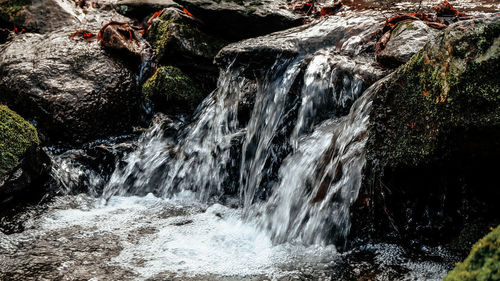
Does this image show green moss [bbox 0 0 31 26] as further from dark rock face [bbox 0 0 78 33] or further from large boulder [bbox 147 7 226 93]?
large boulder [bbox 147 7 226 93]

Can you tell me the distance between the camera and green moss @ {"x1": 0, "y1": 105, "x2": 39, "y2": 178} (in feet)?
16.8

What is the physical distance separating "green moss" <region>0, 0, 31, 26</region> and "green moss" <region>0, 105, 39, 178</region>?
4.16 metres

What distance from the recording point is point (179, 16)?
7.55 m

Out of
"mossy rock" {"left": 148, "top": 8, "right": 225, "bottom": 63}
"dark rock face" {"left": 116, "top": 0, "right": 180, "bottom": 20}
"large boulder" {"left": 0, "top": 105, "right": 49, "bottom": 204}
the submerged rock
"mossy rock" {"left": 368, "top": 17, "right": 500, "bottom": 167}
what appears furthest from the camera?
"dark rock face" {"left": 116, "top": 0, "right": 180, "bottom": 20}

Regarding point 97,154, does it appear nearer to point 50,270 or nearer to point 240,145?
point 240,145

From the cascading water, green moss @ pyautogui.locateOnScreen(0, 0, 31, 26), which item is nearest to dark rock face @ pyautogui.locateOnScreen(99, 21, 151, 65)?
the cascading water

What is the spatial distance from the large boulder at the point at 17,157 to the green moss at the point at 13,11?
13.7 ft

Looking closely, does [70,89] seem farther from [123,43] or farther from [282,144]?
[282,144]

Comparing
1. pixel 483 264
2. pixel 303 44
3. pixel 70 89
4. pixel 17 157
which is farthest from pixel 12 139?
pixel 483 264

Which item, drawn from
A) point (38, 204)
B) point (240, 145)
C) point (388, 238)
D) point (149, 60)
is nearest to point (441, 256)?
point (388, 238)

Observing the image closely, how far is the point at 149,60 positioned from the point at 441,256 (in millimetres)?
5844

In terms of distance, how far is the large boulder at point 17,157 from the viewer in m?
5.07

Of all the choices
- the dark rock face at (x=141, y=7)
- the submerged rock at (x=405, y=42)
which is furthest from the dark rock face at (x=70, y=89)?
the submerged rock at (x=405, y=42)

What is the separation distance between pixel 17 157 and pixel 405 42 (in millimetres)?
4892
